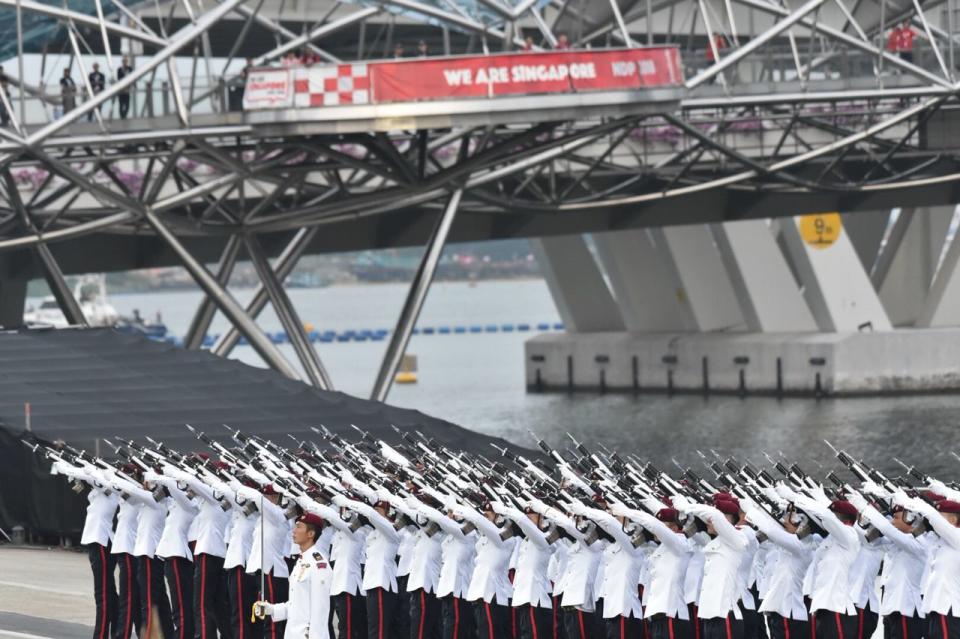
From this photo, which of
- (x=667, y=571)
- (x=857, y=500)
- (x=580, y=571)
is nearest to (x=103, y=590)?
(x=580, y=571)

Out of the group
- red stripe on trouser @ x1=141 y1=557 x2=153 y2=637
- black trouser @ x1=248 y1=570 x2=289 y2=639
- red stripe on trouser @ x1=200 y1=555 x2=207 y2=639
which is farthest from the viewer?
red stripe on trouser @ x1=141 y1=557 x2=153 y2=637

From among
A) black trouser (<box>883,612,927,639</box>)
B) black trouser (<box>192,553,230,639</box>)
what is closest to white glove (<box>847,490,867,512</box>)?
black trouser (<box>883,612,927,639</box>)

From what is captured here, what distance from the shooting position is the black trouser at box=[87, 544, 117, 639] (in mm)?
29375

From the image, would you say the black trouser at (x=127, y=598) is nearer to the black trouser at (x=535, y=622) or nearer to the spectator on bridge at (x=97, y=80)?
the black trouser at (x=535, y=622)

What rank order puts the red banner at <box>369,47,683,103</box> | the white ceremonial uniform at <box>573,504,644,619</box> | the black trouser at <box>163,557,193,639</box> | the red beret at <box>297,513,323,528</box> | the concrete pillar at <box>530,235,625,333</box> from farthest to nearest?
the concrete pillar at <box>530,235,625,333</box>
the red banner at <box>369,47,683,103</box>
the black trouser at <box>163,557,193,639</box>
the white ceremonial uniform at <box>573,504,644,619</box>
the red beret at <box>297,513,323,528</box>

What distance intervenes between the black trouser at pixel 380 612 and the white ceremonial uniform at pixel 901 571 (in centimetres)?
571

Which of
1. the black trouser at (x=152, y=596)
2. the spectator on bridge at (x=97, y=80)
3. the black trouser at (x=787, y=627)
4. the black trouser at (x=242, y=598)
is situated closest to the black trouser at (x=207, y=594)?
the black trouser at (x=242, y=598)

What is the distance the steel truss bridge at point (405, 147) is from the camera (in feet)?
184

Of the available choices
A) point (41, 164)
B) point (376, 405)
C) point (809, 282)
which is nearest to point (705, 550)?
point (376, 405)

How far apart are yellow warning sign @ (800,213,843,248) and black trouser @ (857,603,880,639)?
6394 cm

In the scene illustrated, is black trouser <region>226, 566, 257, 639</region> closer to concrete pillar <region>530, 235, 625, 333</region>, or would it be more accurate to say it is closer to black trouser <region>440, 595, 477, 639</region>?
black trouser <region>440, 595, 477, 639</region>

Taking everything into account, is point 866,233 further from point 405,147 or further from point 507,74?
point 507,74

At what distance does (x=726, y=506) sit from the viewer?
2381 centimetres

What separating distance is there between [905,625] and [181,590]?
31.3 ft
